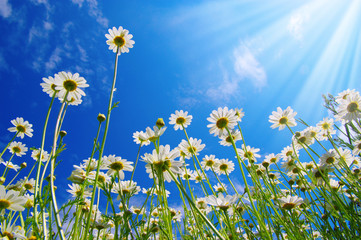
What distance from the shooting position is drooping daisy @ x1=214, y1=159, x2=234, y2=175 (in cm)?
303

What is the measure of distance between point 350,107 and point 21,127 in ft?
13.8

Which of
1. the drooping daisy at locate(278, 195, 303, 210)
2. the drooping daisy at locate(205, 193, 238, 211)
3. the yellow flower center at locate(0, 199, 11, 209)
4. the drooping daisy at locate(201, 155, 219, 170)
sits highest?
the drooping daisy at locate(201, 155, 219, 170)

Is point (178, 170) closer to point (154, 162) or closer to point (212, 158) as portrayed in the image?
point (154, 162)

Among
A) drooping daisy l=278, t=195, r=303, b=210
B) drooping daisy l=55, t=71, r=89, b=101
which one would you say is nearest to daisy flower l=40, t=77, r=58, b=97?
drooping daisy l=55, t=71, r=89, b=101

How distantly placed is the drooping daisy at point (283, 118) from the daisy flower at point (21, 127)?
3566 millimetres

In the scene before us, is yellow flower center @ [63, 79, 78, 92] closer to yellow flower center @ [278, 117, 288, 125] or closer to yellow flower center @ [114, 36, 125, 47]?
yellow flower center @ [114, 36, 125, 47]

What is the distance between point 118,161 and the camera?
5.27 feet

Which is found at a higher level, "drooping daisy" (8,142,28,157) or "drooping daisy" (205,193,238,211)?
"drooping daisy" (8,142,28,157)

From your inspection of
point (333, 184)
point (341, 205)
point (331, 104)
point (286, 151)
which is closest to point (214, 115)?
point (341, 205)

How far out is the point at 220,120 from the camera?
229 cm

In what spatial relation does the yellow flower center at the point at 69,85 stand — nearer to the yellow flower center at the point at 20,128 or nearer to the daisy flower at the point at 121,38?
the daisy flower at the point at 121,38

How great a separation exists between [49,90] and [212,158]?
2.13 m

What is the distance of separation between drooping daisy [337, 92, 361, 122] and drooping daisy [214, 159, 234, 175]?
1.40 metres

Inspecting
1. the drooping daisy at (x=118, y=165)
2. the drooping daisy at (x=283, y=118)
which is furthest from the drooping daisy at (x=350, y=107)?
the drooping daisy at (x=118, y=165)
